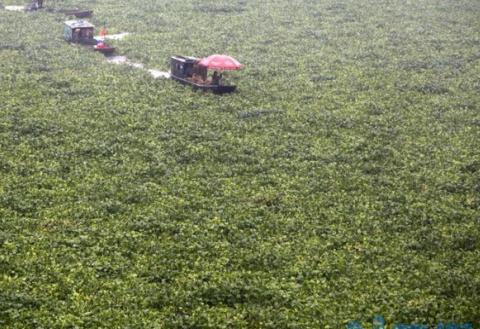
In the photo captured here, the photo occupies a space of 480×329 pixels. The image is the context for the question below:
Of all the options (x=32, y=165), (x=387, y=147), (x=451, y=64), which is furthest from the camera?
(x=451, y=64)

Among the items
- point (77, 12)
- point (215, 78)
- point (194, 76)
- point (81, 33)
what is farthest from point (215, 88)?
point (77, 12)

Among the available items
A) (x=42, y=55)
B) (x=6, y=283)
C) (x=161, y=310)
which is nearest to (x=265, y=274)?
(x=161, y=310)

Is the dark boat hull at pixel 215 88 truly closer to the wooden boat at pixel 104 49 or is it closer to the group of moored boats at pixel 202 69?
the group of moored boats at pixel 202 69

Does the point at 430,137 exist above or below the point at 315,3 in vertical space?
below

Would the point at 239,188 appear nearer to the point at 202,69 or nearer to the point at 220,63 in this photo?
the point at 220,63

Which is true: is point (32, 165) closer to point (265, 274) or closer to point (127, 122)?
point (127, 122)

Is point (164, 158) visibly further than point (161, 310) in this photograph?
Yes

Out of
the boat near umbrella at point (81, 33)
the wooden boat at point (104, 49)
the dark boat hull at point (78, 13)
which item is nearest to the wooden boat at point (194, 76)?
the wooden boat at point (104, 49)

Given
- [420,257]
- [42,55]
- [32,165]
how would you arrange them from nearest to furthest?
[420,257] < [32,165] < [42,55]

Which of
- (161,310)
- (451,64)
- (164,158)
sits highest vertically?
(451,64)
